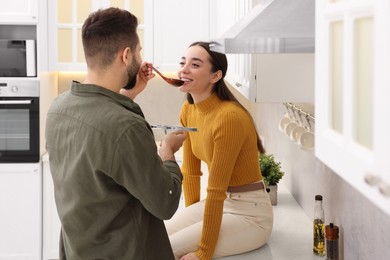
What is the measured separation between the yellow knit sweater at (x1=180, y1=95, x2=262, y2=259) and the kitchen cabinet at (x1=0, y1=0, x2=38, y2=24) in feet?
6.14

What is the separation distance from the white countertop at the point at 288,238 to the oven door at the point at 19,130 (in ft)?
5.96

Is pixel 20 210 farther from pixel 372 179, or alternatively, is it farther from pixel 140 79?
pixel 372 179

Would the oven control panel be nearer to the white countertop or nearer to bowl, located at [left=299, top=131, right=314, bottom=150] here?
the white countertop

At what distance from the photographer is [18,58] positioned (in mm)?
4086

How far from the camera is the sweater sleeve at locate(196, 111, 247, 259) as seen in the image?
88.5 inches

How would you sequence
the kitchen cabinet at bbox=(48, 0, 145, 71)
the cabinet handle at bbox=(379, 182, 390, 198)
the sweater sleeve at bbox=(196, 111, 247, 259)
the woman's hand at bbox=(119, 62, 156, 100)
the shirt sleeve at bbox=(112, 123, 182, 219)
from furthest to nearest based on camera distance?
the kitchen cabinet at bbox=(48, 0, 145, 71) < the sweater sleeve at bbox=(196, 111, 247, 259) < the woman's hand at bbox=(119, 62, 156, 100) < the shirt sleeve at bbox=(112, 123, 182, 219) < the cabinet handle at bbox=(379, 182, 390, 198)

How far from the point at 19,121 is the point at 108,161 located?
249 centimetres

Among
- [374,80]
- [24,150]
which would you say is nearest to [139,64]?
[374,80]

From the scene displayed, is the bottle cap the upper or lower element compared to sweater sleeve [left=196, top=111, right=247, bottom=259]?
lower

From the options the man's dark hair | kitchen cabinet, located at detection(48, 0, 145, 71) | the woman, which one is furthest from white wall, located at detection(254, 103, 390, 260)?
kitchen cabinet, located at detection(48, 0, 145, 71)

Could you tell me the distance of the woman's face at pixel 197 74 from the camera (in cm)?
253

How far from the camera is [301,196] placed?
304cm

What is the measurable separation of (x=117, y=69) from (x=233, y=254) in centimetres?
86

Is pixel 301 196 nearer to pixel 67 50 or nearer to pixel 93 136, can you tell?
pixel 93 136
